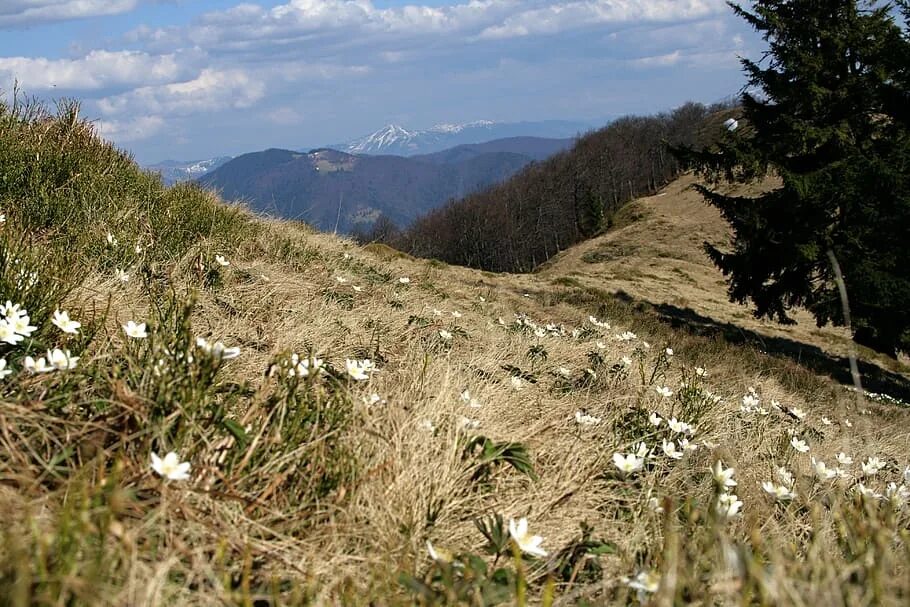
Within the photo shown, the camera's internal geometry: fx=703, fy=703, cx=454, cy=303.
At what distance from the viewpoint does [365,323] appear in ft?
14.6

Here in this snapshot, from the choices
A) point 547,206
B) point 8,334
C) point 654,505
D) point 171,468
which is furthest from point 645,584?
point 547,206

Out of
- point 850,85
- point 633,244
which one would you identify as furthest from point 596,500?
point 633,244

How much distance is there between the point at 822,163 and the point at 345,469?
54.2ft

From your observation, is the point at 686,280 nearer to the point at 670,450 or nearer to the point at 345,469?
the point at 670,450

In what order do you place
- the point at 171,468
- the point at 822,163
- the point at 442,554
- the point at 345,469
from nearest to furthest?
the point at 171,468 → the point at 442,554 → the point at 345,469 → the point at 822,163

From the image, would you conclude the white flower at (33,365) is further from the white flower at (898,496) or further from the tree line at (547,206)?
the tree line at (547,206)

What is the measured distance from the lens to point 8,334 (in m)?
2.11

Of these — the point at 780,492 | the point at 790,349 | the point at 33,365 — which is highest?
the point at 33,365

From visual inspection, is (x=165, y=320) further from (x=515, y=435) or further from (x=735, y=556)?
(x=735, y=556)

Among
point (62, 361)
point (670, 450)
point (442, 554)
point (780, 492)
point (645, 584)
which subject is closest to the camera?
point (645, 584)

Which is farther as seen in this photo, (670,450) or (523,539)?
(670,450)

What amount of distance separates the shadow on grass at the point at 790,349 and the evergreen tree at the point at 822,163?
70 centimetres

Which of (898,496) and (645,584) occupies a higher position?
(645,584)

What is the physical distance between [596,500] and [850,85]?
16028mm
